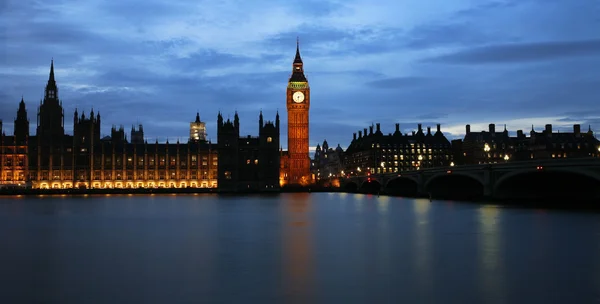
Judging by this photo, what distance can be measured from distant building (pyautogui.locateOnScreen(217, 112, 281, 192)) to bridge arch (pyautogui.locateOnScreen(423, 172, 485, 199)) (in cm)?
5449

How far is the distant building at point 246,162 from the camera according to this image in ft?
500

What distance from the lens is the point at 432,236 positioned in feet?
138

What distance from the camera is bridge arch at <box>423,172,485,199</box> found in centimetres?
9716

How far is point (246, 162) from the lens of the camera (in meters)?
153

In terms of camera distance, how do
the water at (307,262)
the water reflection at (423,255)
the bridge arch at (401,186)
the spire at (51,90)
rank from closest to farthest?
the water at (307,262) < the water reflection at (423,255) < the bridge arch at (401,186) < the spire at (51,90)

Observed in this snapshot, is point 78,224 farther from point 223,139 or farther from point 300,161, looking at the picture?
point 300,161

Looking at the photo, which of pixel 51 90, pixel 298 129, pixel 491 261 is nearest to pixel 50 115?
pixel 51 90

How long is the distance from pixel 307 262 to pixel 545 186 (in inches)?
2403

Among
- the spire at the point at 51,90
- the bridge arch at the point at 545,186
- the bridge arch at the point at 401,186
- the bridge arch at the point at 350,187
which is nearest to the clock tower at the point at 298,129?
the bridge arch at the point at 350,187

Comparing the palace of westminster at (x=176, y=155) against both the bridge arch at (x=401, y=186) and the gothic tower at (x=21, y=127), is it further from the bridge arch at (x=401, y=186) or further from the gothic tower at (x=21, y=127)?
the bridge arch at (x=401, y=186)

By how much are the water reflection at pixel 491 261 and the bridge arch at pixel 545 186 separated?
68.8 feet

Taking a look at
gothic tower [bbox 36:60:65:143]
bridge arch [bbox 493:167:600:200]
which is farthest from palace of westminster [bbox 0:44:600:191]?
bridge arch [bbox 493:167:600:200]

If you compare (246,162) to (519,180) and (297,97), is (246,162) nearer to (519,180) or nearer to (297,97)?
(297,97)

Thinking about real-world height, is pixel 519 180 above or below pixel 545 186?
above
